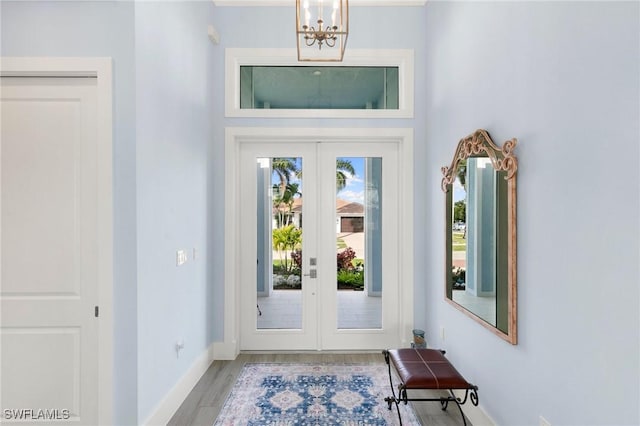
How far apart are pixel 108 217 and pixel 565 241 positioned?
235 cm

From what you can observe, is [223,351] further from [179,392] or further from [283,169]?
[283,169]

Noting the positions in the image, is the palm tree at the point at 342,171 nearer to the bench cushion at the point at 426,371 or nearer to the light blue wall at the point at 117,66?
the bench cushion at the point at 426,371

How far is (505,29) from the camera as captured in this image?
6.58 feet

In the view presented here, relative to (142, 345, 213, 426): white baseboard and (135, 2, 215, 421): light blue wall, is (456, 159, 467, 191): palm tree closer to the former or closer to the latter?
(135, 2, 215, 421): light blue wall

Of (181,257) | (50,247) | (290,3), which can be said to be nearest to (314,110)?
(290,3)

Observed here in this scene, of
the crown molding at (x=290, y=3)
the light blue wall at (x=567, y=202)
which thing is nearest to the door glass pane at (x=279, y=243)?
the crown molding at (x=290, y=3)

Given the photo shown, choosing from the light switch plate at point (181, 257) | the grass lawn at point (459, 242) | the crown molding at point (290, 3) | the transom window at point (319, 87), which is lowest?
the light switch plate at point (181, 257)

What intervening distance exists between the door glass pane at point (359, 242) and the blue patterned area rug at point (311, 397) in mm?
540

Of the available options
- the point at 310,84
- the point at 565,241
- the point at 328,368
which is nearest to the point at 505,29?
the point at 565,241

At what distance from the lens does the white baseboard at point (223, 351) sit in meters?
3.40

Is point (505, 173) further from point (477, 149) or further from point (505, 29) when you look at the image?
point (505, 29)

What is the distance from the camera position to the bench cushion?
211cm

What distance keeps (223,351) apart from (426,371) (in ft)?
6.82

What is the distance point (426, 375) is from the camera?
215 cm
